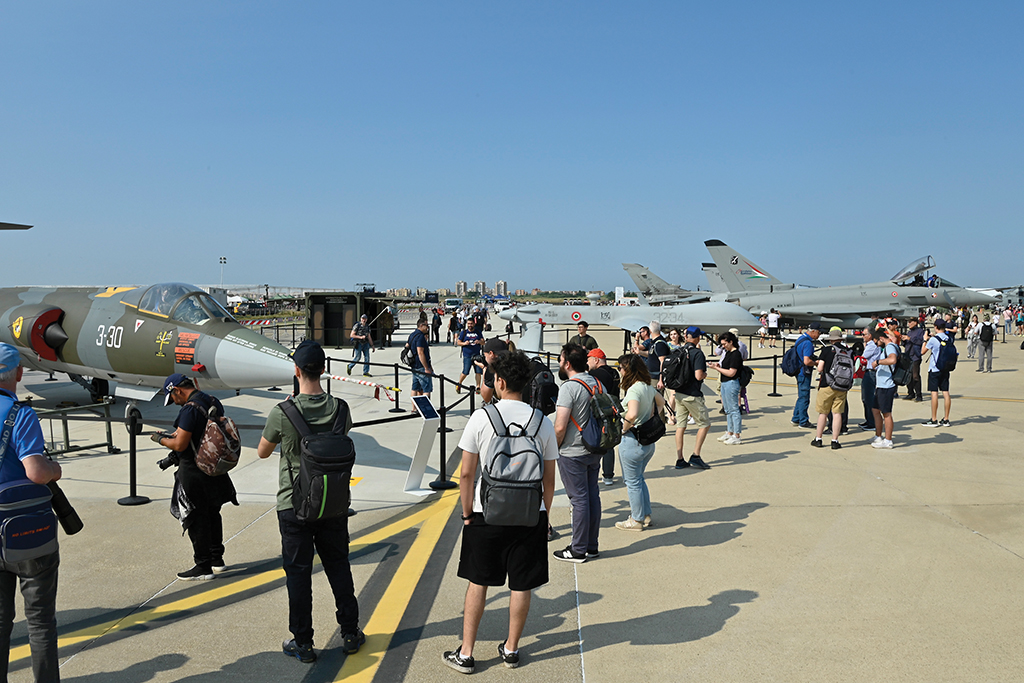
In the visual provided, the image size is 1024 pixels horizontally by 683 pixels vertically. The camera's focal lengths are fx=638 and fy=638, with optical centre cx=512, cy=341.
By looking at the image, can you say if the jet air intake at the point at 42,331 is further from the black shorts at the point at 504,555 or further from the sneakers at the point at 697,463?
the sneakers at the point at 697,463

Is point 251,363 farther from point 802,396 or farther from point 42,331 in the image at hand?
point 802,396

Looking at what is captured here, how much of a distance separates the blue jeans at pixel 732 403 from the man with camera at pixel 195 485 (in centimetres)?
651

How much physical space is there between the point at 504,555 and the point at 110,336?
26.1 feet

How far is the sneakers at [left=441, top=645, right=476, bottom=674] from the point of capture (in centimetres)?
340

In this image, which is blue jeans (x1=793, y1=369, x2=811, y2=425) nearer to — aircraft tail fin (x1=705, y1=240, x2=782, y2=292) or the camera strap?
the camera strap

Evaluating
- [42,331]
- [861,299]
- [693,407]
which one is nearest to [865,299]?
[861,299]

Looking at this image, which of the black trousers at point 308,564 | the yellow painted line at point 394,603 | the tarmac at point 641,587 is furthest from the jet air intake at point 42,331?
the black trousers at point 308,564

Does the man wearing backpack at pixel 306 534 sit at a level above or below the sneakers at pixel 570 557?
above

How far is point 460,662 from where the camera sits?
341 centimetres

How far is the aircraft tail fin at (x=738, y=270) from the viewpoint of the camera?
3825 cm

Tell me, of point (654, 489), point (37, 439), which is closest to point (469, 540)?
point (37, 439)

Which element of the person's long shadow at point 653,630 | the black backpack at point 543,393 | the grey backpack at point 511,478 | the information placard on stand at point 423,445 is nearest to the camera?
the grey backpack at point 511,478

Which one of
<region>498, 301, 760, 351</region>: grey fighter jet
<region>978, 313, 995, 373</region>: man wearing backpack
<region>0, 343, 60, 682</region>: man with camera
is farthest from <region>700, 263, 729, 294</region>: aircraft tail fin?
<region>0, 343, 60, 682</region>: man with camera

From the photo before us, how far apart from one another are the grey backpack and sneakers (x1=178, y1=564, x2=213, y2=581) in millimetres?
2616
